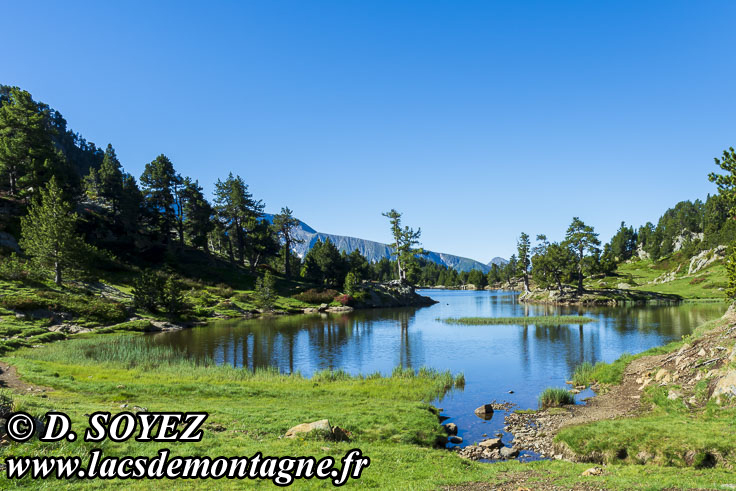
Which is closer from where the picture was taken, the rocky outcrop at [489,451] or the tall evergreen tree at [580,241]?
the rocky outcrop at [489,451]

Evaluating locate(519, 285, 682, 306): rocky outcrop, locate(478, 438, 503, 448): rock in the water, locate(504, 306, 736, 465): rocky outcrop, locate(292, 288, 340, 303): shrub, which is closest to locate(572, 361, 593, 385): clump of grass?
locate(504, 306, 736, 465): rocky outcrop

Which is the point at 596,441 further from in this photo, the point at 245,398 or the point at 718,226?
the point at 718,226

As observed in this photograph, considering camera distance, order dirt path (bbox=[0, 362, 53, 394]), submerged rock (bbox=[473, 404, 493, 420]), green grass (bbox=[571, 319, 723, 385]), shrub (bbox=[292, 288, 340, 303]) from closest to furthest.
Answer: dirt path (bbox=[0, 362, 53, 394]) < submerged rock (bbox=[473, 404, 493, 420]) < green grass (bbox=[571, 319, 723, 385]) < shrub (bbox=[292, 288, 340, 303])

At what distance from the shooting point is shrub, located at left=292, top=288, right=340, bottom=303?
313ft

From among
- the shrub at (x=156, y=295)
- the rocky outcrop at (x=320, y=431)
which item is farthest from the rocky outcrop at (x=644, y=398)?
the shrub at (x=156, y=295)

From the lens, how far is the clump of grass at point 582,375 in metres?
30.7

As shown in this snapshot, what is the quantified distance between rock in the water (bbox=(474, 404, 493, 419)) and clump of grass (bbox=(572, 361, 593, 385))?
10544 millimetres

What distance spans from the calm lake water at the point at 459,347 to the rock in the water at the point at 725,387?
30.3ft

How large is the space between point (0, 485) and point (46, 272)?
6504 cm

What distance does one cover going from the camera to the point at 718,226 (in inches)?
6137

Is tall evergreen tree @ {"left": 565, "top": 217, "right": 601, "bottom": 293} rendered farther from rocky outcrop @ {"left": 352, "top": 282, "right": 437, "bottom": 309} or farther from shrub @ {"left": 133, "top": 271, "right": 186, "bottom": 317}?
shrub @ {"left": 133, "top": 271, "right": 186, "bottom": 317}

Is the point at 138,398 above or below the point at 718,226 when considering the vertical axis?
below

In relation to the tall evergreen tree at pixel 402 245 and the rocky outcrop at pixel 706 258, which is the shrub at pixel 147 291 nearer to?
the tall evergreen tree at pixel 402 245

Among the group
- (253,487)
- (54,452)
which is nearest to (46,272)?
(54,452)
